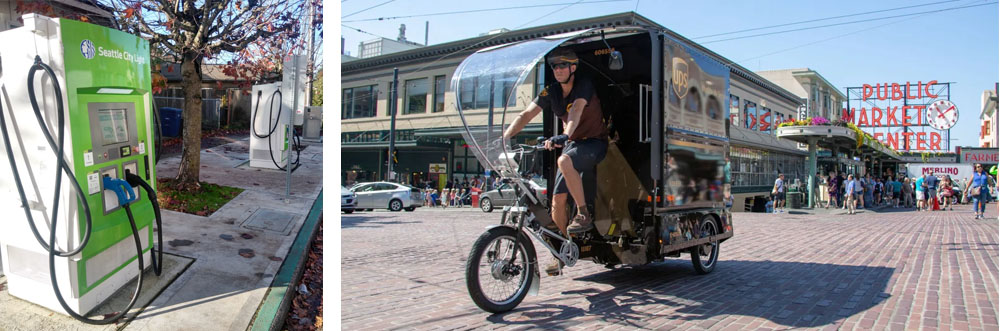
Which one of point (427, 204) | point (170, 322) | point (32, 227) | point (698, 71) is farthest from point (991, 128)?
point (427, 204)

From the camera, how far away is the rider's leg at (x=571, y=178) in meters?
4.35

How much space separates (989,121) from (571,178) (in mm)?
2867

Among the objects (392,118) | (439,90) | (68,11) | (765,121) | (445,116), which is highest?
(439,90)

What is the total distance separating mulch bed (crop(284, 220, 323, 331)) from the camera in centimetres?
323

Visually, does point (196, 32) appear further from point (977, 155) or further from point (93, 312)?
point (977, 155)

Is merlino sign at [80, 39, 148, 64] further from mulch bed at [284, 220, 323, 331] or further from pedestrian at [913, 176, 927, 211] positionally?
pedestrian at [913, 176, 927, 211]

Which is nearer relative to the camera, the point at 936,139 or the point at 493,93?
the point at 493,93

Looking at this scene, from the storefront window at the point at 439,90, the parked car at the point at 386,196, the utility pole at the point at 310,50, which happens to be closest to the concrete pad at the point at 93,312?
the utility pole at the point at 310,50

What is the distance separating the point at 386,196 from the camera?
1641cm

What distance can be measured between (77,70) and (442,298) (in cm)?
259

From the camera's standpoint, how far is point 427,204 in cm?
2092

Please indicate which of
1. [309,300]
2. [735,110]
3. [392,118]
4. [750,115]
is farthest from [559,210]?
[750,115]

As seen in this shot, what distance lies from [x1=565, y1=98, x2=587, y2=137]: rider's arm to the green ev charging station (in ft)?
8.05

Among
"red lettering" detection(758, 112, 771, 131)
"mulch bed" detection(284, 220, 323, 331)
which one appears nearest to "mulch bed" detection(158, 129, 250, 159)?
"mulch bed" detection(284, 220, 323, 331)
